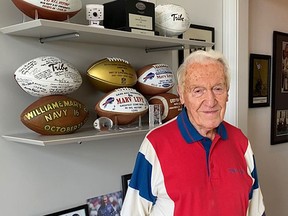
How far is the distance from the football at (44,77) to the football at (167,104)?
0.54 metres

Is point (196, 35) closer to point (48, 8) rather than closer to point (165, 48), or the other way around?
point (165, 48)

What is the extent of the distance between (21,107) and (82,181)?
1.53 ft

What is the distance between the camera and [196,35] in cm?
224

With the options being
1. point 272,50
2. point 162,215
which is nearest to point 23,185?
point 162,215

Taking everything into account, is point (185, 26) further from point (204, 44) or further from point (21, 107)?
point (21, 107)

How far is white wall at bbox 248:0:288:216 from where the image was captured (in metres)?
2.87

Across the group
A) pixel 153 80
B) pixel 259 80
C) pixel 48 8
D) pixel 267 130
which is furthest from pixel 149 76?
pixel 267 130

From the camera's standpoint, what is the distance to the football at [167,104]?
175 centimetres

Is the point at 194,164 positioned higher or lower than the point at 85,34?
lower

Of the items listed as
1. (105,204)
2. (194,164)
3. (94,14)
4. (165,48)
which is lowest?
(105,204)

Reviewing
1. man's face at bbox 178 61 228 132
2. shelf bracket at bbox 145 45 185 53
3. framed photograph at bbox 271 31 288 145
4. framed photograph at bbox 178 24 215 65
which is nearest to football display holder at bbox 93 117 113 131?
man's face at bbox 178 61 228 132

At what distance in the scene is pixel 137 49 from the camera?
6.17 feet

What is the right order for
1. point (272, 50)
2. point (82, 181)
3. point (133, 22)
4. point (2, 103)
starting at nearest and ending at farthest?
point (2, 103) → point (133, 22) → point (82, 181) → point (272, 50)

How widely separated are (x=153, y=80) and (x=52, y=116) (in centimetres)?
60
